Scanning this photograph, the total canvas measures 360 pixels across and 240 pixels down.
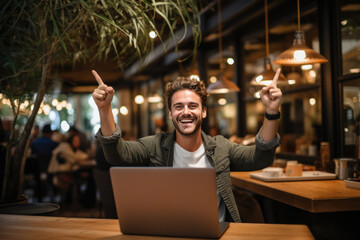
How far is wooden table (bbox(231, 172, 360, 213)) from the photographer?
7.49ft

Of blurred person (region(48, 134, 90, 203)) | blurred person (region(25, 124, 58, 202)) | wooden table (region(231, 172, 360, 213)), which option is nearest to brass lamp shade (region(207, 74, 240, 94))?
wooden table (region(231, 172, 360, 213))

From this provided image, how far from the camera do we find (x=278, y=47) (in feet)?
16.7

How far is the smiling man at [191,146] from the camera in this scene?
6.33 feet

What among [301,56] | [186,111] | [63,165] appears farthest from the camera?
[63,165]

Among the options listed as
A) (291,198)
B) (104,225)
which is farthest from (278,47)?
(104,225)

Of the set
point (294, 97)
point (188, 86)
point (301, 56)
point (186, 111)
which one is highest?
point (301, 56)

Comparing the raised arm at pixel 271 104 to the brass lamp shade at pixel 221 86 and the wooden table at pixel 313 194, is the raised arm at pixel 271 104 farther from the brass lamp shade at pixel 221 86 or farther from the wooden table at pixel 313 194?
the brass lamp shade at pixel 221 86

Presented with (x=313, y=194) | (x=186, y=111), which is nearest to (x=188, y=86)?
(x=186, y=111)

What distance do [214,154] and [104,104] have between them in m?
0.65

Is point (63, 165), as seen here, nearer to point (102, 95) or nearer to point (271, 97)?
point (102, 95)

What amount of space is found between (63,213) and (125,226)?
5033mm

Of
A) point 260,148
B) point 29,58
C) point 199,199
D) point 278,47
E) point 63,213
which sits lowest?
point 63,213

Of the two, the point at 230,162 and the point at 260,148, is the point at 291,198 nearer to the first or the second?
the point at 230,162

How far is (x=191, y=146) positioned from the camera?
2.18 m
